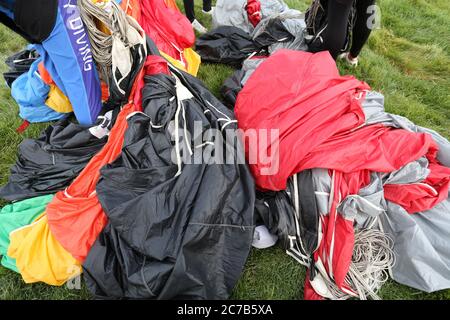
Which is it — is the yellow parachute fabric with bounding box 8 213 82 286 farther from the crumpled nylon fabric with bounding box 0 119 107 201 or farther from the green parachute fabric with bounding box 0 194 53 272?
the crumpled nylon fabric with bounding box 0 119 107 201

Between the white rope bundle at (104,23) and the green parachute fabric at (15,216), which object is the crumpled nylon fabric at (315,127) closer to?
the white rope bundle at (104,23)

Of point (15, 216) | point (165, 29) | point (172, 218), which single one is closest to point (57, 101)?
point (15, 216)

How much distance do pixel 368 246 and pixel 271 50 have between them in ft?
6.11

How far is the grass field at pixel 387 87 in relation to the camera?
1700 millimetres

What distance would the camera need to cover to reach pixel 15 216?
175 cm

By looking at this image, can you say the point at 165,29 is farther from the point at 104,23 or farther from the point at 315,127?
the point at 315,127

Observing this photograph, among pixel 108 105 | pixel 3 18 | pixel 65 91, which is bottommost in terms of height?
pixel 108 105

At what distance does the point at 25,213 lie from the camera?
1765mm

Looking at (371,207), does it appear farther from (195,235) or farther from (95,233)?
(95,233)

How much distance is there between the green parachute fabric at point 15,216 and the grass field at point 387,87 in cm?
9

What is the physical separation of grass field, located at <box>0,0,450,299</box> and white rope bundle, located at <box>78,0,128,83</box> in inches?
27.7

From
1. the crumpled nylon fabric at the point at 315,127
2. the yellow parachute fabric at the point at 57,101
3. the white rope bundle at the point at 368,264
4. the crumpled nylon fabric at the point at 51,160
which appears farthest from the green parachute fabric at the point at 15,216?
the white rope bundle at the point at 368,264

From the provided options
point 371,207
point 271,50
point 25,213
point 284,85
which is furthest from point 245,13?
point 25,213

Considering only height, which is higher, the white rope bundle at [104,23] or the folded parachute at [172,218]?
the white rope bundle at [104,23]
